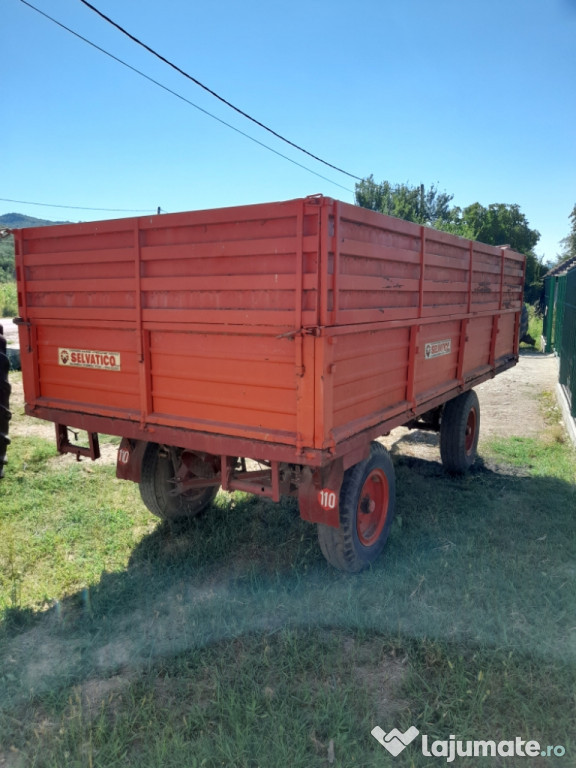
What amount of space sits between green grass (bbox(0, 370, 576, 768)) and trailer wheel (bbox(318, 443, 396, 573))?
15 centimetres

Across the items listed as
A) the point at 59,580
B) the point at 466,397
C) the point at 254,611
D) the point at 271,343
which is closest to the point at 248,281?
the point at 271,343

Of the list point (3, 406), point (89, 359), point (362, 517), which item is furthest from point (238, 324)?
point (3, 406)

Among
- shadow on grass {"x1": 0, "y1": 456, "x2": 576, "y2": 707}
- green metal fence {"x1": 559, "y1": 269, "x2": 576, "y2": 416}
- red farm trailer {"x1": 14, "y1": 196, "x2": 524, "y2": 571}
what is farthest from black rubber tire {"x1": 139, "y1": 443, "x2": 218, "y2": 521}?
green metal fence {"x1": 559, "y1": 269, "x2": 576, "y2": 416}

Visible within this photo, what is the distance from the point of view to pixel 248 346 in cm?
325

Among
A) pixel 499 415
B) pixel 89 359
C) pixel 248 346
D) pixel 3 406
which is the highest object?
pixel 248 346

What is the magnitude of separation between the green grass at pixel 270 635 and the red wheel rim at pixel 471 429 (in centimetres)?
146

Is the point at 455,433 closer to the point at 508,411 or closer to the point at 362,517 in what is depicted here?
the point at 362,517

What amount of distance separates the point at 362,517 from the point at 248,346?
1.58 meters

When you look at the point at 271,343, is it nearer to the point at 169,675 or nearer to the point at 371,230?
the point at 371,230

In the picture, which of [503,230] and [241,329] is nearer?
[241,329]

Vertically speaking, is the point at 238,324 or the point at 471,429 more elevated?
the point at 238,324

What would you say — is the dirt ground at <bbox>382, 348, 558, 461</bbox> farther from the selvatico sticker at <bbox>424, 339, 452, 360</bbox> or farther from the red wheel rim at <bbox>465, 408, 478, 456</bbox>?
the selvatico sticker at <bbox>424, 339, 452, 360</bbox>

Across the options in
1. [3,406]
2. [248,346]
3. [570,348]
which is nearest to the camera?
[248,346]

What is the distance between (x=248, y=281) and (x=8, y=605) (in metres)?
2.51
